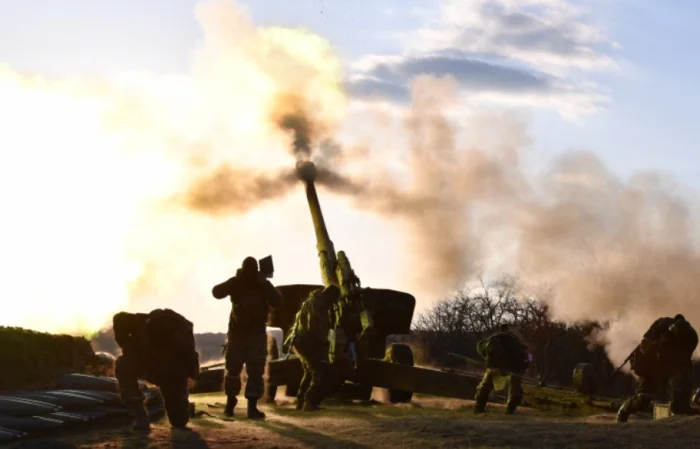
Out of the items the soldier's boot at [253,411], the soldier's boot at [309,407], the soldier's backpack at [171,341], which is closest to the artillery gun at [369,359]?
the soldier's boot at [309,407]

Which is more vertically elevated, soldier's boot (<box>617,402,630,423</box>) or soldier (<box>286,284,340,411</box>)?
soldier (<box>286,284,340,411</box>)

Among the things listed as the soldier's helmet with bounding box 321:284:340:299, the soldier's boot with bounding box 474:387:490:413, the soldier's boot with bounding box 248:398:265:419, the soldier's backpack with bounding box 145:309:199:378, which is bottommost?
the soldier's boot with bounding box 248:398:265:419

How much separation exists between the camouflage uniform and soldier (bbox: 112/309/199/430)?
4578mm

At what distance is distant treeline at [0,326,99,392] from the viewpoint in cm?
2062

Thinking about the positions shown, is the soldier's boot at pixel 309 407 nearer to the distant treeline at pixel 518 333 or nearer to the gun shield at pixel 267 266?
the gun shield at pixel 267 266

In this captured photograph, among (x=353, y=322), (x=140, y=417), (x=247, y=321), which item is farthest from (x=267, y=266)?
(x=353, y=322)

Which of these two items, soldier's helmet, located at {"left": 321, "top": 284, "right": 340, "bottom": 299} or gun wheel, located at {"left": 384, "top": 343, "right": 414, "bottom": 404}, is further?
gun wheel, located at {"left": 384, "top": 343, "right": 414, "bottom": 404}

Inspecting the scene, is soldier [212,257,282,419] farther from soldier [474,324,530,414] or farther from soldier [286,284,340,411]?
soldier [474,324,530,414]

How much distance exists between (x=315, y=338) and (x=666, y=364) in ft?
17.0

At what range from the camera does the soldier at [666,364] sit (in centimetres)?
1758

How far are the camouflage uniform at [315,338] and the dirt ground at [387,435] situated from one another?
2670 mm

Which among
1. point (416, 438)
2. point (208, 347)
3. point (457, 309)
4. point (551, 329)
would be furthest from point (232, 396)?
point (208, 347)

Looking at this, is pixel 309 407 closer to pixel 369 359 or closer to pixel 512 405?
pixel 512 405

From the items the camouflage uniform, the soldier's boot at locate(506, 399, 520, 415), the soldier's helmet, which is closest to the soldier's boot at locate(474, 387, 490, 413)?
the soldier's boot at locate(506, 399, 520, 415)
